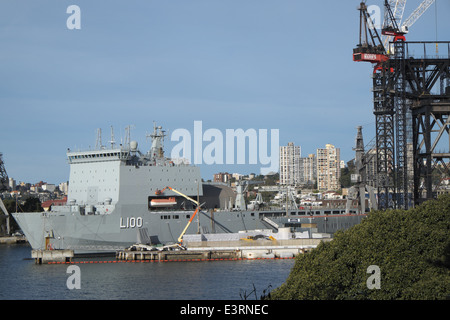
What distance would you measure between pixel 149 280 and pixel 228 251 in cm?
1477

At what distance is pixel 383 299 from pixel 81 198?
41.3 metres

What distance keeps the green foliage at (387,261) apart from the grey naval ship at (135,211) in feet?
104

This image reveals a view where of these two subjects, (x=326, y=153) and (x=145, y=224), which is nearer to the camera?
(x=145, y=224)

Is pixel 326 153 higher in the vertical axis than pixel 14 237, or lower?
higher

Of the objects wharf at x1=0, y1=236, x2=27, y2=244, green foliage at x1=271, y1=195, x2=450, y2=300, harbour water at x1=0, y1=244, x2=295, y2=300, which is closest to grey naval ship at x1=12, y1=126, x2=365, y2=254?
harbour water at x1=0, y1=244, x2=295, y2=300

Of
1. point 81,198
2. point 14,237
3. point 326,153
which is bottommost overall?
point 14,237

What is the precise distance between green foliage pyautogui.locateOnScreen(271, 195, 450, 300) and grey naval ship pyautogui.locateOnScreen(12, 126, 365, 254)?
31.6 m

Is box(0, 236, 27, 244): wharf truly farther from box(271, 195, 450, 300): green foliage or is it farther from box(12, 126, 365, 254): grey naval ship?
box(271, 195, 450, 300): green foliage

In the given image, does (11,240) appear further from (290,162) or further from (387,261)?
(290,162)

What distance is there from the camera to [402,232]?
2664 cm

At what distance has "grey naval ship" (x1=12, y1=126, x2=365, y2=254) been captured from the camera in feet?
186

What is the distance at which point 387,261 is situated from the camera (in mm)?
25125
